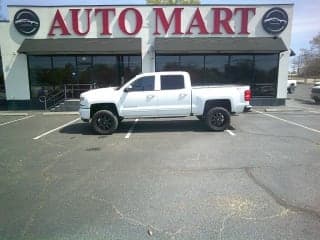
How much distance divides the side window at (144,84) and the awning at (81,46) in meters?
6.08

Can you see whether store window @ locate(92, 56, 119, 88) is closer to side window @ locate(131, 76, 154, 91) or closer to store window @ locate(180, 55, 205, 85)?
store window @ locate(180, 55, 205, 85)

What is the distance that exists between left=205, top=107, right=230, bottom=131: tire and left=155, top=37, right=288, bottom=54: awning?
637 cm

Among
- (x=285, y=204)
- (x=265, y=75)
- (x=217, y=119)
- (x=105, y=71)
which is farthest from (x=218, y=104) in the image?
(x=105, y=71)


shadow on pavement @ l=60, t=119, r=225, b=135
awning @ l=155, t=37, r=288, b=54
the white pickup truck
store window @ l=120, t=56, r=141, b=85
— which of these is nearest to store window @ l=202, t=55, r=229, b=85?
awning @ l=155, t=37, r=288, b=54

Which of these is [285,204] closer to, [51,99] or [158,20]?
[158,20]

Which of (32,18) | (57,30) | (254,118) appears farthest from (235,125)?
(32,18)

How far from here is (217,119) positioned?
9.94m

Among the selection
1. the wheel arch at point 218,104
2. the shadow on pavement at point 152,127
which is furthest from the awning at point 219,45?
the wheel arch at point 218,104

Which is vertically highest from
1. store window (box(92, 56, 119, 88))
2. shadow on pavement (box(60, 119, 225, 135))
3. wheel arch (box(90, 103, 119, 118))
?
store window (box(92, 56, 119, 88))

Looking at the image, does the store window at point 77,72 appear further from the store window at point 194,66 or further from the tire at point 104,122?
the tire at point 104,122

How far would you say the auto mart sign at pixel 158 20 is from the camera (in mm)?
16078

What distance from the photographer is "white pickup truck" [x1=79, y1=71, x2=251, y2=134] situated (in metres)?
9.65

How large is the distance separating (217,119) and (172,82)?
203cm

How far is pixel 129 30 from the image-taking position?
16.3 m
